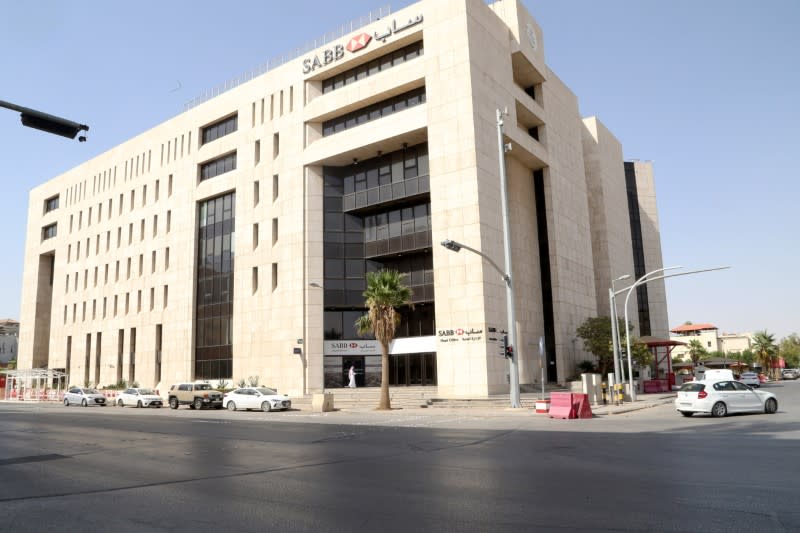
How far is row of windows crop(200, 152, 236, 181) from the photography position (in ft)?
173

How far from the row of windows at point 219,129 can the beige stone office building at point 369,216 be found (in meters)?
0.20

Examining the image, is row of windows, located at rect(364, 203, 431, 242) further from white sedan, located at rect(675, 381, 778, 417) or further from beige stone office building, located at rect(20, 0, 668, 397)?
white sedan, located at rect(675, 381, 778, 417)

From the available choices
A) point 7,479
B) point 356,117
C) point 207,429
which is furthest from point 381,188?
point 7,479

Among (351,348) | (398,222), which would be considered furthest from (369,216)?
(351,348)

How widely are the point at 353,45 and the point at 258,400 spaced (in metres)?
26.4

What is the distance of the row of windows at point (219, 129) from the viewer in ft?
174

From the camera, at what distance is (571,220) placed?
4981 cm

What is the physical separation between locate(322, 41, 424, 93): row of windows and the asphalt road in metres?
31.5

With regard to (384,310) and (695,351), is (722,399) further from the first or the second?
(695,351)

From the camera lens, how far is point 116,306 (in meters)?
61.7

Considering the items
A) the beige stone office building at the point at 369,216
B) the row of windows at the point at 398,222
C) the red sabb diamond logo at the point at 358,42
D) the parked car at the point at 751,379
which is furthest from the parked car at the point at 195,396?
the parked car at the point at 751,379

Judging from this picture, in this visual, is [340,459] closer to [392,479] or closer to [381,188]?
[392,479]

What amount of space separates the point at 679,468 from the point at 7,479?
12.6 metres

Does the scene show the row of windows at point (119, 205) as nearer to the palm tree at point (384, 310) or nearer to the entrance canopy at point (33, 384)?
the entrance canopy at point (33, 384)
